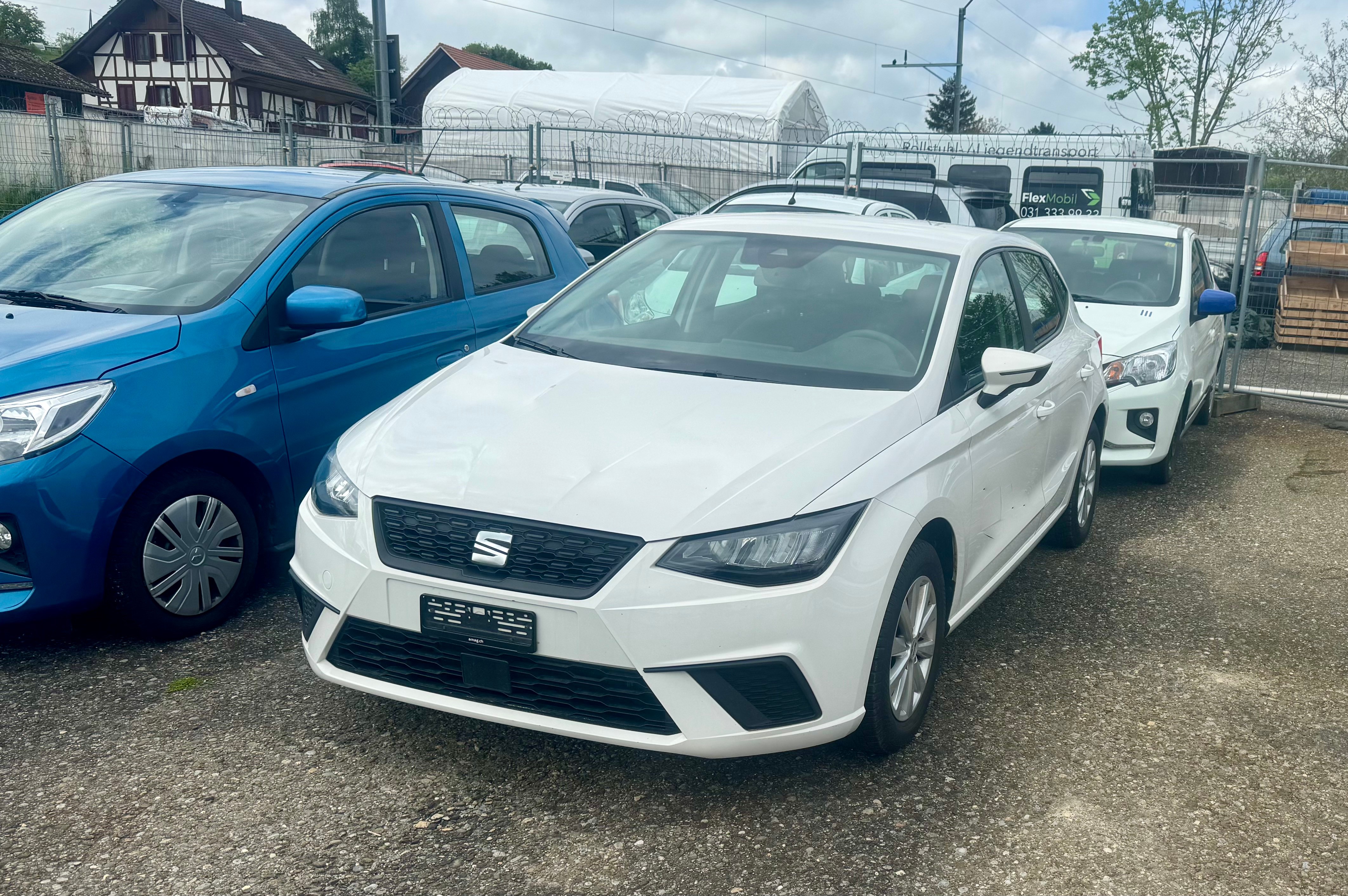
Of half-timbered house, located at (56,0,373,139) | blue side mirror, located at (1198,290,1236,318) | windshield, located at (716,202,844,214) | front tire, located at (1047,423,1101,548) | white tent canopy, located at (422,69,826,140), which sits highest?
half-timbered house, located at (56,0,373,139)

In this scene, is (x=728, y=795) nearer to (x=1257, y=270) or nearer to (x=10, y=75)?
(x=1257, y=270)

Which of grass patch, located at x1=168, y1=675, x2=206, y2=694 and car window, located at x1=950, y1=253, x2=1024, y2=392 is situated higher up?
car window, located at x1=950, y1=253, x2=1024, y2=392

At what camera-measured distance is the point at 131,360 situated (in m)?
3.93

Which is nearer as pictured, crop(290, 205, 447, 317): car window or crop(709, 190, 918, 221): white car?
crop(290, 205, 447, 317): car window

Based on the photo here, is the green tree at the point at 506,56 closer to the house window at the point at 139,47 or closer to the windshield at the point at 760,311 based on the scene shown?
the house window at the point at 139,47

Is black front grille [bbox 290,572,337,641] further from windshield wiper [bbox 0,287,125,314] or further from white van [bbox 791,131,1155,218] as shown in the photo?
white van [bbox 791,131,1155,218]

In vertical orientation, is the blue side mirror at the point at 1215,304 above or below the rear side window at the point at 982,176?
below

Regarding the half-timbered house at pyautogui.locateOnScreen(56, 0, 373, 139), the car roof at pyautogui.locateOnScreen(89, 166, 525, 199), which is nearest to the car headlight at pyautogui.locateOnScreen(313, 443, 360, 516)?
the car roof at pyautogui.locateOnScreen(89, 166, 525, 199)

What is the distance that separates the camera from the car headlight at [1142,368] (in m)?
6.96

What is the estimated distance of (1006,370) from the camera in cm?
378

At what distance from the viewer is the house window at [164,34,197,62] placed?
52625 millimetres

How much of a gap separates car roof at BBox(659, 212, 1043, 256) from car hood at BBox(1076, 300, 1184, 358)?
2.50m

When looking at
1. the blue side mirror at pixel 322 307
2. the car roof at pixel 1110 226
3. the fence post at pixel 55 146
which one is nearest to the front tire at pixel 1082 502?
the car roof at pixel 1110 226

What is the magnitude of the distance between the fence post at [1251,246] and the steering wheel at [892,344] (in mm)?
6868
